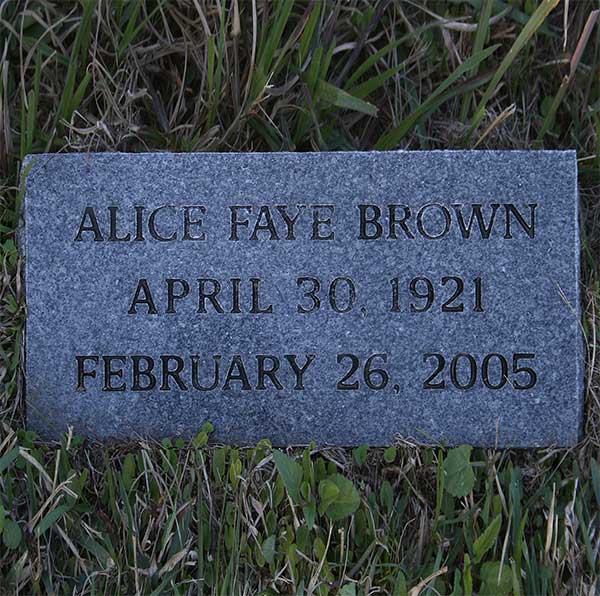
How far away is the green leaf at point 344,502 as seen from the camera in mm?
2064

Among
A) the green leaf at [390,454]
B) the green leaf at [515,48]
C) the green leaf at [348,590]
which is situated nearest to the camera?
the green leaf at [348,590]

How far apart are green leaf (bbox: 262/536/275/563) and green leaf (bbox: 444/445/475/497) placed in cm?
50

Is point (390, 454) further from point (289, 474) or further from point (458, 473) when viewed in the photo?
point (289, 474)

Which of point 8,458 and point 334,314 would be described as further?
point 334,314

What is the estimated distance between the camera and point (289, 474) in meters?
2.07

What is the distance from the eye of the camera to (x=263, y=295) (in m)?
2.31

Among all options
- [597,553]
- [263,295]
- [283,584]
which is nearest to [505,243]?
[263,295]

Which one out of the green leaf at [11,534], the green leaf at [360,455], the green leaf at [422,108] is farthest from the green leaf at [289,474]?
the green leaf at [422,108]

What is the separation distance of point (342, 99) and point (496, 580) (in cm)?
144

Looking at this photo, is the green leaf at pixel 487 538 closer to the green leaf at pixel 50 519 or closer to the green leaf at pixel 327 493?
the green leaf at pixel 327 493

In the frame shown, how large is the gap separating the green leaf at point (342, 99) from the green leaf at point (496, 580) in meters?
1.35

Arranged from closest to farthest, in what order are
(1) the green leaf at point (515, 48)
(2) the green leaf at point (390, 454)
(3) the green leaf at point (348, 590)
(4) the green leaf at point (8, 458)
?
(3) the green leaf at point (348, 590)
(4) the green leaf at point (8, 458)
(2) the green leaf at point (390, 454)
(1) the green leaf at point (515, 48)

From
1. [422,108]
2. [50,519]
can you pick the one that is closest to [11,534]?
[50,519]

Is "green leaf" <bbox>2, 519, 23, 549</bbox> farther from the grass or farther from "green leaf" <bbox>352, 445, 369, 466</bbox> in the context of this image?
"green leaf" <bbox>352, 445, 369, 466</bbox>
